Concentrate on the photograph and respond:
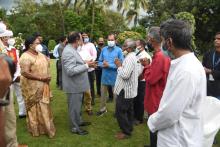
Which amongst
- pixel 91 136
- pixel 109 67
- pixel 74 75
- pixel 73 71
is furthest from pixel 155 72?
pixel 109 67

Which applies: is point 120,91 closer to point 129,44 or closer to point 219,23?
point 129,44

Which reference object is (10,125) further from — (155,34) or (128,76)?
(155,34)

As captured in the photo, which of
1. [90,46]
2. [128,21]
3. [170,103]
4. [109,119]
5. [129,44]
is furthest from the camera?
[128,21]

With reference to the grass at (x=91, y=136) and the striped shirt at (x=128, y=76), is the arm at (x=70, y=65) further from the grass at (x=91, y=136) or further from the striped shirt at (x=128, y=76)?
the grass at (x=91, y=136)

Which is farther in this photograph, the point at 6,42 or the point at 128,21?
the point at 128,21

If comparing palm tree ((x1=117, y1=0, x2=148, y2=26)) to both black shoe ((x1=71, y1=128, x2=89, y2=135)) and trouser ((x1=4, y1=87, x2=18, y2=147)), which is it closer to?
black shoe ((x1=71, y1=128, x2=89, y2=135))

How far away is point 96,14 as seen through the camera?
3900 centimetres

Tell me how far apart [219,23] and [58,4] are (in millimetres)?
23254

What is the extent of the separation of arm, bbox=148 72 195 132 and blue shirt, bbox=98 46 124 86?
5.07 metres

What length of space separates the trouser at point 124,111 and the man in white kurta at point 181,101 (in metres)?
3.33

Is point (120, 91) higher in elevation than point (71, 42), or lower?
lower

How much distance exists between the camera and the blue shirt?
8.00m

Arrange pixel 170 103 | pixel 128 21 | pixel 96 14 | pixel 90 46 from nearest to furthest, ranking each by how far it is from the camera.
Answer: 1. pixel 170 103
2. pixel 90 46
3. pixel 96 14
4. pixel 128 21

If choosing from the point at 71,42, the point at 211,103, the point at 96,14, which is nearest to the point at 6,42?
the point at 71,42
